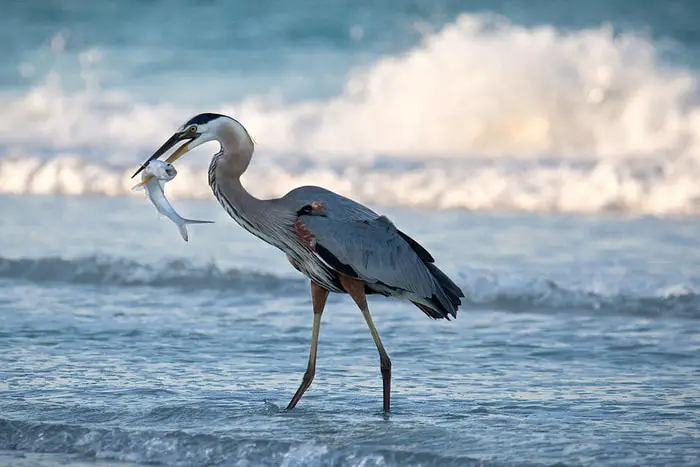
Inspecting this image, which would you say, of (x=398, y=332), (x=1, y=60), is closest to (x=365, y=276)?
(x=398, y=332)

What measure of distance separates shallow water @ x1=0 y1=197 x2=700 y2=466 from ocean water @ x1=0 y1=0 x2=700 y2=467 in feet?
0.08

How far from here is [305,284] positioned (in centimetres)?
898

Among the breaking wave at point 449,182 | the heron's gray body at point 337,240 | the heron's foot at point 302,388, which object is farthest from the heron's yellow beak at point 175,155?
the breaking wave at point 449,182

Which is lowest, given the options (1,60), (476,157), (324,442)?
(324,442)

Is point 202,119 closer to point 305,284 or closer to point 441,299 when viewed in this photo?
point 441,299

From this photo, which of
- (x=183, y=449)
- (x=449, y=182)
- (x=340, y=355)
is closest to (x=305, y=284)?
(x=340, y=355)

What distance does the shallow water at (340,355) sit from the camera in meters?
4.84

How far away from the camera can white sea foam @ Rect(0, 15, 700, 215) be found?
13625mm

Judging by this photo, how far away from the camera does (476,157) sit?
50.8 feet

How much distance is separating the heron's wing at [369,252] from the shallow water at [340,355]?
1.94 feet

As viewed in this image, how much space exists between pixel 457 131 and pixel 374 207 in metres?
3.95

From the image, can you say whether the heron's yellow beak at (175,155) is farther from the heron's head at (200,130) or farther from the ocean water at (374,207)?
the ocean water at (374,207)

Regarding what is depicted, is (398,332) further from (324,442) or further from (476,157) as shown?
(476,157)

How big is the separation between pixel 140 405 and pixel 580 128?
1198 centimetres
